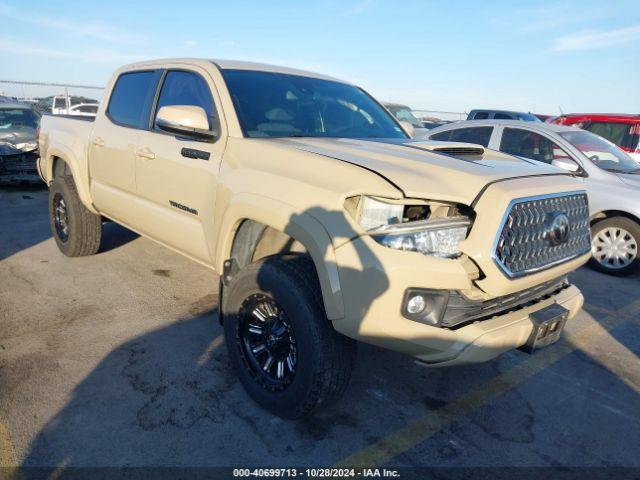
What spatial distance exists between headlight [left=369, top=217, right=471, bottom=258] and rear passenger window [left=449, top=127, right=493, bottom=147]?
470 centimetres

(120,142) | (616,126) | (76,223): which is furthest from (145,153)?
(616,126)

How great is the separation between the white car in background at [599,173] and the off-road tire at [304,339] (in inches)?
159

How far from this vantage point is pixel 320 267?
2.24 m

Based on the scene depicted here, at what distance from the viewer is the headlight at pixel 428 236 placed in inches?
85.5

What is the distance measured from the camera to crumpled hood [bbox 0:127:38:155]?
8.82 m

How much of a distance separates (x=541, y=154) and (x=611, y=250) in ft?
4.74

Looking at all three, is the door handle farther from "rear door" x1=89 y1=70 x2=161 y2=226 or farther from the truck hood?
the truck hood

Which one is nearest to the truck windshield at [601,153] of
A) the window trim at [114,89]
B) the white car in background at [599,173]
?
the white car in background at [599,173]

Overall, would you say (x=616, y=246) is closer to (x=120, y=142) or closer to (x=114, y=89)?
(x=120, y=142)

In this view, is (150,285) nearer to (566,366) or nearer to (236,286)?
(236,286)

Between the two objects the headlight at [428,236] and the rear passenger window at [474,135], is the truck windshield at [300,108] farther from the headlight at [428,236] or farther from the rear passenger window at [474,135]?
the rear passenger window at [474,135]

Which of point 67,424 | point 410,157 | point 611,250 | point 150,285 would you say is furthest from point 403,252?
point 611,250

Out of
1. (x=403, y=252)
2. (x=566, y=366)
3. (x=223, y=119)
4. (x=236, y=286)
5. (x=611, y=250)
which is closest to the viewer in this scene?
(x=403, y=252)

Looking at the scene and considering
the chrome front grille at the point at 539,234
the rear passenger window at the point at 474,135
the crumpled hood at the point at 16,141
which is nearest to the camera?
the chrome front grille at the point at 539,234
